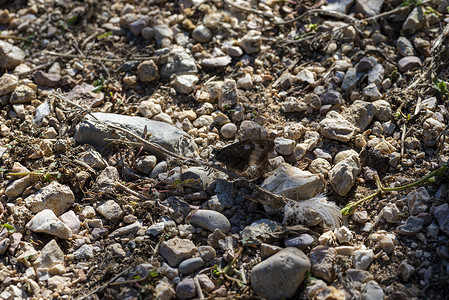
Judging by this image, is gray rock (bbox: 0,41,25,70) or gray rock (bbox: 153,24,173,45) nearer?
gray rock (bbox: 0,41,25,70)

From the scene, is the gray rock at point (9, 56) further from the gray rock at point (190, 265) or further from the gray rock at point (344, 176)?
the gray rock at point (344, 176)

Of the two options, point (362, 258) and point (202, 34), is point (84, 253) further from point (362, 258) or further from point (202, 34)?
point (202, 34)

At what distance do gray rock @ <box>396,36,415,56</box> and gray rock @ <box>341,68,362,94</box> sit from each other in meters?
0.46

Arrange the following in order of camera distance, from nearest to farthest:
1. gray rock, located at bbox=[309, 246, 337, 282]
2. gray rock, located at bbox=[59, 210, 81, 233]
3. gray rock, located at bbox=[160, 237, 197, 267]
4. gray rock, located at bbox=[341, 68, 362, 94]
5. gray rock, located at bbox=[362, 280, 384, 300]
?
gray rock, located at bbox=[362, 280, 384, 300] → gray rock, located at bbox=[309, 246, 337, 282] → gray rock, located at bbox=[160, 237, 197, 267] → gray rock, located at bbox=[59, 210, 81, 233] → gray rock, located at bbox=[341, 68, 362, 94]

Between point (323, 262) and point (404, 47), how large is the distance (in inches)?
84.4

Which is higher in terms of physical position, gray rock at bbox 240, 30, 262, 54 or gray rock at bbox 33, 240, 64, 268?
gray rock at bbox 240, 30, 262, 54

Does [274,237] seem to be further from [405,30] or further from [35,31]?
[35,31]

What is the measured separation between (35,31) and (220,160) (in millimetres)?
2451

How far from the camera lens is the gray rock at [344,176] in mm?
3127

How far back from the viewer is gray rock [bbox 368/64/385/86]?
376cm

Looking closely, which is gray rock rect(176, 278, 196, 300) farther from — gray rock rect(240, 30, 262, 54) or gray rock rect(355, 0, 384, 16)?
gray rock rect(355, 0, 384, 16)

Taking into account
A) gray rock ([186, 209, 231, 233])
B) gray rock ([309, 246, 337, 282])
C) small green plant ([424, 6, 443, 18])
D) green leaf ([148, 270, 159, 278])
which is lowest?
green leaf ([148, 270, 159, 278])

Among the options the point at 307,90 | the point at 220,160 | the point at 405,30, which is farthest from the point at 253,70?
the point at 405,30

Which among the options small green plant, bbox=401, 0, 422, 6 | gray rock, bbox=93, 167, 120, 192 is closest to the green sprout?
gray rock, bbox=93, 167, 120, 192
